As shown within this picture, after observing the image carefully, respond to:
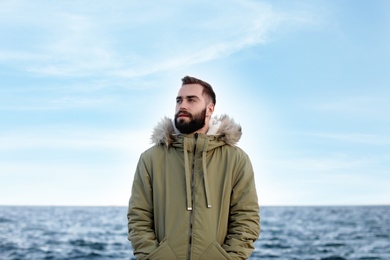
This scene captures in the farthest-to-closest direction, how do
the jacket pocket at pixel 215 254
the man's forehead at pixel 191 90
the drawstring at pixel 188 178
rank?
the man's forehead at pixel 191 90 → the drawstring at pixel 188 178 → the jacket pocket at pixel 215 254

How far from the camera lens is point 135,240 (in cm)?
405

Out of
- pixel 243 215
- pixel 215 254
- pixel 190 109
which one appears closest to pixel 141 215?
pixel 215 254

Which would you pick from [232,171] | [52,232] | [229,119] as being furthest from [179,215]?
[52,232]

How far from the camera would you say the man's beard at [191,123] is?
4.14m

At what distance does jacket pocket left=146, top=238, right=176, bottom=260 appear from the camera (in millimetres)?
3941

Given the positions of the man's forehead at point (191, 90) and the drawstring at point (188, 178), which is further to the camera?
the man's forehead at point (191, 90)

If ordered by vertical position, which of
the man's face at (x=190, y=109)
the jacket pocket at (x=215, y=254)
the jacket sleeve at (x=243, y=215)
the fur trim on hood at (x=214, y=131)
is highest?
the man's face at (x=190, y=109)

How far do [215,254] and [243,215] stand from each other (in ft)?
1.17

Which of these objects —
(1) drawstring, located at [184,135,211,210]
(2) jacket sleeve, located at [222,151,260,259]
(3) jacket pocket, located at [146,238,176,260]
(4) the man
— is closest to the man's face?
(4) the man

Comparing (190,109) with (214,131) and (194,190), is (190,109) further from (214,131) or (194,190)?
(194,190)

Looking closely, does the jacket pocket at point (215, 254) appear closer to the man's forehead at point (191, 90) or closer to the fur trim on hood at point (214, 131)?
the fur trim on hood at point (214, 131)

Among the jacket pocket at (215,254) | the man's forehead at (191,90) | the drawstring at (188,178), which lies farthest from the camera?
the man's forehead at (191,90)

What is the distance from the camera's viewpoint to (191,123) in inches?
163

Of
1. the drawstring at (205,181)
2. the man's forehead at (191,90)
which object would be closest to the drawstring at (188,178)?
the drawstring at (205,181)
